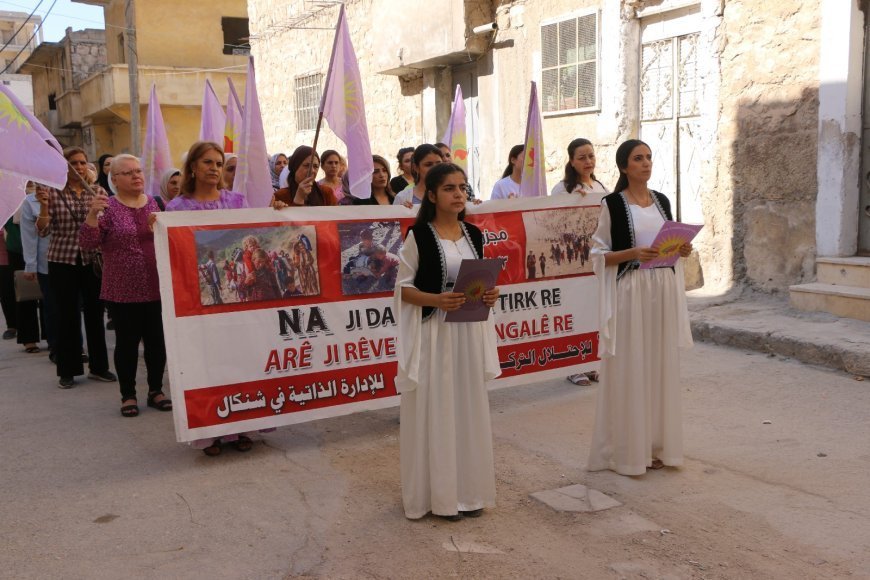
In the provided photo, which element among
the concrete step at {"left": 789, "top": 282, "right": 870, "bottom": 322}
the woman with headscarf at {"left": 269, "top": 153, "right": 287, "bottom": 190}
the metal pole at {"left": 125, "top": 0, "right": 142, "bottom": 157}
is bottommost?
the concrete step at {"left": 789, "top": 282, "right": 870, "bottom": 322}

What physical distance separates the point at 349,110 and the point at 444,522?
3.22 metres

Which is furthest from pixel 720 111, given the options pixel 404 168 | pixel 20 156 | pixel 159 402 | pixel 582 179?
pixel 20 156

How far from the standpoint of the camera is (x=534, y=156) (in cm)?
699

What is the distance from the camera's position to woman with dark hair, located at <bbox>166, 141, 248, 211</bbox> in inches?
215

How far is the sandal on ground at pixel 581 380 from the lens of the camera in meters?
6.80

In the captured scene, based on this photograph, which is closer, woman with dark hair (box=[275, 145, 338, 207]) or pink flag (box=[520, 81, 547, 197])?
woman with dark hair (box=[275, 145, 338, 207])

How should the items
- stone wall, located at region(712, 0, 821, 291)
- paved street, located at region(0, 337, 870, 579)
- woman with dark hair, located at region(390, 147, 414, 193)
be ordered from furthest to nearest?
woman with dark hair, located at region(390, 147, 414, 193), stone wall, located at region(712, 0, 821, 291), paved street, located at region(0, 337, 870, 579)

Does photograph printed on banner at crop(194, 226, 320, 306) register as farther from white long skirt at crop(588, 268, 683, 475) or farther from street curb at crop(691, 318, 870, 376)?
street curb at crop(691, 318, 870, 376)

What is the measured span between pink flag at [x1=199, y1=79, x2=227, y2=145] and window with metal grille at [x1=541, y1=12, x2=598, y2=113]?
15.6 feet

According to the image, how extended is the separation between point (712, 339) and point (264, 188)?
176 inches

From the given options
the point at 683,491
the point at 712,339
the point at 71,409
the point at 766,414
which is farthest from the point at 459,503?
the point at 712,339

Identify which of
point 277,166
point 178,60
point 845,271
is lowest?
point 845,271

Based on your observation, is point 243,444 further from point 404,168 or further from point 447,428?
point 404,168

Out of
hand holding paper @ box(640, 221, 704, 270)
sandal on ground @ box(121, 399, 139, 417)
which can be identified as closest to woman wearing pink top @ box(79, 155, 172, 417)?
sandal on ground @ box(121, 399, 139, 417)
